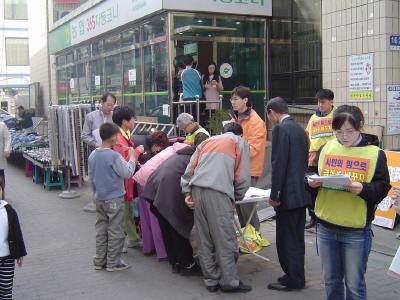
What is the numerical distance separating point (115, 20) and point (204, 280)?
381 inches

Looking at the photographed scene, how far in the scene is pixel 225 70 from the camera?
1183cm

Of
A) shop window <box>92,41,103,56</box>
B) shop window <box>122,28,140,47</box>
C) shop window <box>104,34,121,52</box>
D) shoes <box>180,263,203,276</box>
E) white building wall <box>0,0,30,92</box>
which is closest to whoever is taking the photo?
shoes <box>180,263,203,276</box>

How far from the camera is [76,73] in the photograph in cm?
1883

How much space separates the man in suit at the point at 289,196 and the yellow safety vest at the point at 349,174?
1.01 m

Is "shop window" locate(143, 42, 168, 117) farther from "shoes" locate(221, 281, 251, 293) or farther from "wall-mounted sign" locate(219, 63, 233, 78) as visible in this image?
"shoes" locate(221, 281, 251, 293)

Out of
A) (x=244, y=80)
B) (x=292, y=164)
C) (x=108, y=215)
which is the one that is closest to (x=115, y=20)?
(x=244, y=80)

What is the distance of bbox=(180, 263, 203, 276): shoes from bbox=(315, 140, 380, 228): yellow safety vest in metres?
2.09

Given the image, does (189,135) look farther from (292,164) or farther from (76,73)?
(76,73)

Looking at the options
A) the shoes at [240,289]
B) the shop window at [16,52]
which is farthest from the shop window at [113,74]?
the shop window at [16,52]

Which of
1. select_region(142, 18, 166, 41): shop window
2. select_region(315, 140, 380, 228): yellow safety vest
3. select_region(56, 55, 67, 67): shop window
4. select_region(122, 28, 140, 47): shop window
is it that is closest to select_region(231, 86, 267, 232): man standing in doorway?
select_region(315, 140, 380, 228): yellow safety vest

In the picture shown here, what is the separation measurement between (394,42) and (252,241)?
3.76 m

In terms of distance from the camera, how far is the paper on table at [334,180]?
3.40 m

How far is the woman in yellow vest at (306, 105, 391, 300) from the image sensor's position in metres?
3.57

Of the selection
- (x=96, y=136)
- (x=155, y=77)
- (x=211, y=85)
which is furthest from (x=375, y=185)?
(x=155, y=77)
